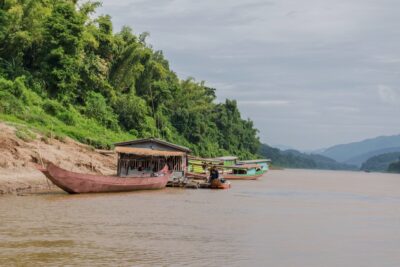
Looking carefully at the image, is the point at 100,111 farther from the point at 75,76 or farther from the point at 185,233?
the point at 185,233

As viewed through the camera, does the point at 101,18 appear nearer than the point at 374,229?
No

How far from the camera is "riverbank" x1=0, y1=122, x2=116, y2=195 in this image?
80.7ft

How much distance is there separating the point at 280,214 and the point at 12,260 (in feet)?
42.0

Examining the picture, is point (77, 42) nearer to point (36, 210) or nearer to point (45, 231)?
point (36, 210)

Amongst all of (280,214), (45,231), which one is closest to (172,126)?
(280,214)

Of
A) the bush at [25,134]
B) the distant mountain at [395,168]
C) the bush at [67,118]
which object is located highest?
the bush at [67,118]

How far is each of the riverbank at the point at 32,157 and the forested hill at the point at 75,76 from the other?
70.5 inches

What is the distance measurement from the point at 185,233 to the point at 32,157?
12.9m

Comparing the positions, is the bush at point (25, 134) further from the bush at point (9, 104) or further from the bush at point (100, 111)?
the bush at point (100, 111)

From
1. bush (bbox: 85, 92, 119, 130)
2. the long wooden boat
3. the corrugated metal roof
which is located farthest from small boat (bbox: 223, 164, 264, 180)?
the long wooden boat

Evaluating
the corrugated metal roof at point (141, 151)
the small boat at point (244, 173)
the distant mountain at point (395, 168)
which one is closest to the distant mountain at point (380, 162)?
the distant mountain at point (395, 168)

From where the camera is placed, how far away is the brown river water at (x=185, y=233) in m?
12.5

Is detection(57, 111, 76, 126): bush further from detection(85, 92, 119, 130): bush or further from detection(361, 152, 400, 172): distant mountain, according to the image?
detection(361, 152, 400, 172): distant mountain

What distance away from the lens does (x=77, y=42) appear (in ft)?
127
